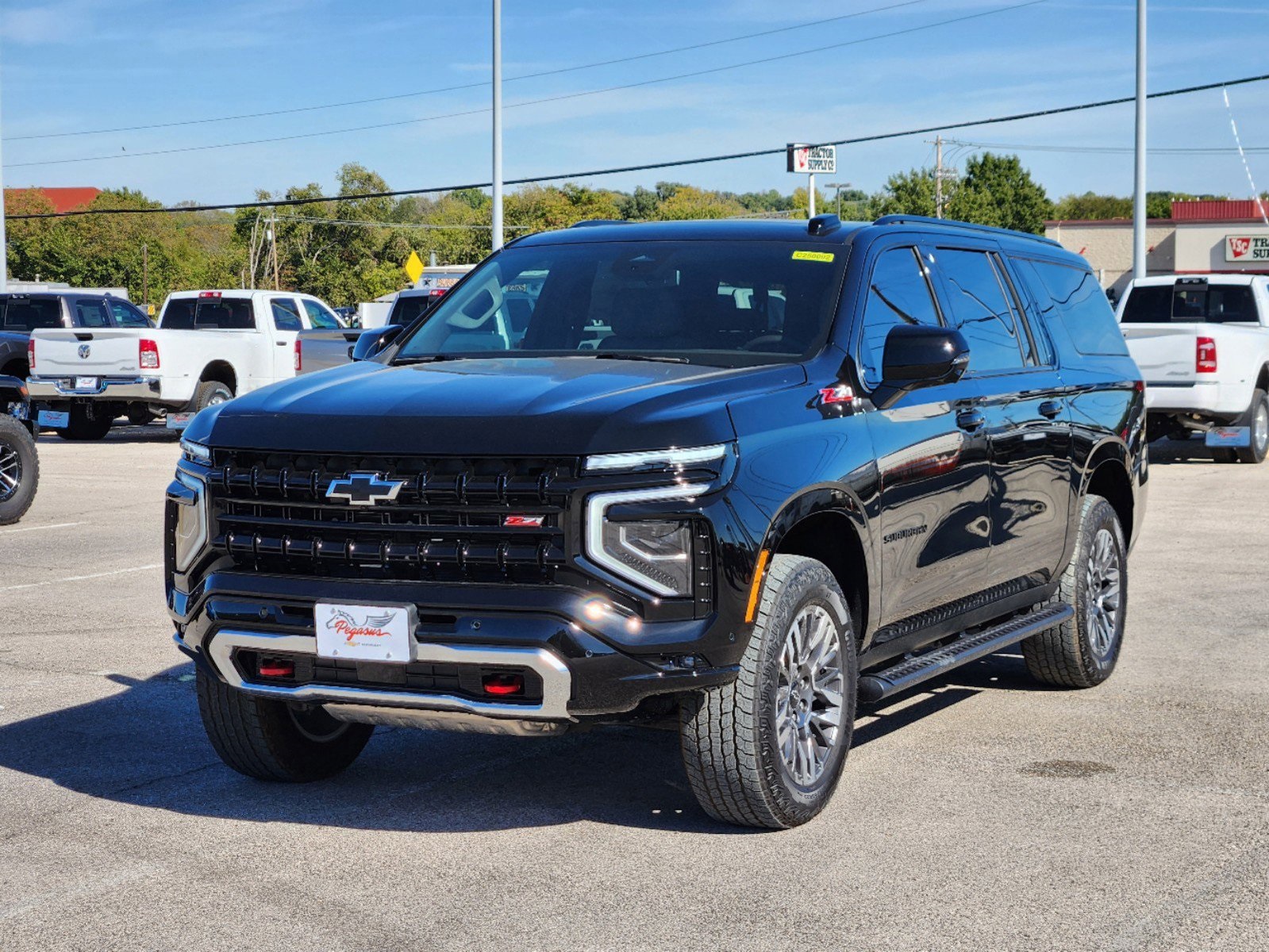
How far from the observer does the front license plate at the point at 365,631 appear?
15.7 feet

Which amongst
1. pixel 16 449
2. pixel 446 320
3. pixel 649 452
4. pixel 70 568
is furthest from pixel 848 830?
pixel 16 449

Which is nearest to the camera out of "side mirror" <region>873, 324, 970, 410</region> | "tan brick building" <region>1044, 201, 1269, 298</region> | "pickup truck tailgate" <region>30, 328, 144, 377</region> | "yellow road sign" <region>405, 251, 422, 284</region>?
"side mirror" <region>873, 324, 970, 410</region>

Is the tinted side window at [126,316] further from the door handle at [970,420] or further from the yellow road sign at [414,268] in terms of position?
the door handle at [970,420]

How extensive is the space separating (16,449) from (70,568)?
303 centimetres

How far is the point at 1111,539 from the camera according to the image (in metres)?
7.82

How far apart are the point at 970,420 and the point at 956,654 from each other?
2.94 feet

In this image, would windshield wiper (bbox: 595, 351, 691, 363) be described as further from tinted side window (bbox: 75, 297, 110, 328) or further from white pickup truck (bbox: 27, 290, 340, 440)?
tinted side window (bbox: 75, 297, 110, 328)

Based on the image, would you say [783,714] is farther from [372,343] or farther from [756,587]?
[372,343]

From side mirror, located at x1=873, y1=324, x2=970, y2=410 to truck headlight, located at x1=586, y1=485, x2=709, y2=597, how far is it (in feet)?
3.90

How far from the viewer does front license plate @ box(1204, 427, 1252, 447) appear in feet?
62.6

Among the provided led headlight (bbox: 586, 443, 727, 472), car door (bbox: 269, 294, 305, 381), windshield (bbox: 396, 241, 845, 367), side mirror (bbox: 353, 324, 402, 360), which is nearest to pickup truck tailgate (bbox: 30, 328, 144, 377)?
car door (bbox: 269, 294, 305, 381)

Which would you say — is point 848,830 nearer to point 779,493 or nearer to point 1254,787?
point 779,493

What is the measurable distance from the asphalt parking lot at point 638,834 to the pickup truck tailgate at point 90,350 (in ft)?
47.9

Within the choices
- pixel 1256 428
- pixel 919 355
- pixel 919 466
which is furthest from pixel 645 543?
pixel 1256 428
